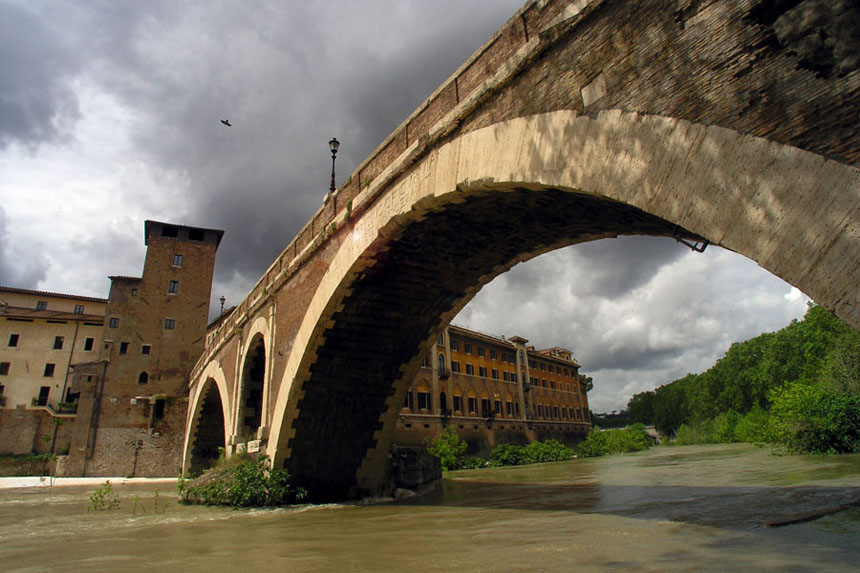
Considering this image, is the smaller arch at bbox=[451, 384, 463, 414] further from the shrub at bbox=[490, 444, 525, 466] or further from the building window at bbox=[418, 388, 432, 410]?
the shrub at bbox=[490, 444, 525, 466]

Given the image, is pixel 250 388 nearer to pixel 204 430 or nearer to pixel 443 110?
pixel 443 110

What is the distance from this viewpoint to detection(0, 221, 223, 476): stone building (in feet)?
104

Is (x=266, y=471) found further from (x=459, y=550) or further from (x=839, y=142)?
(x=839, y=142)

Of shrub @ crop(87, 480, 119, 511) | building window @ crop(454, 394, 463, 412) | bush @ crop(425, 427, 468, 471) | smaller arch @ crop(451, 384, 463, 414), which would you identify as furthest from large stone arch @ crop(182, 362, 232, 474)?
building window @ crop(454, 394, 463, 412)

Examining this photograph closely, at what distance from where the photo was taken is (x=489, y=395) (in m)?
37.9

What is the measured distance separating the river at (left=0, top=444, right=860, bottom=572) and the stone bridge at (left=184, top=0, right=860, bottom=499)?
2143mm

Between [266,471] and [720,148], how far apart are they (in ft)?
32.5

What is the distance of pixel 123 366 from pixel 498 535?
3481 cm

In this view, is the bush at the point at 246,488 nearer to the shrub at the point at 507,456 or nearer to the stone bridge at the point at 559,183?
the stone bridge at the point at 559,183

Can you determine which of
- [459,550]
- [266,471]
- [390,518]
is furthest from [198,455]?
[459,550]

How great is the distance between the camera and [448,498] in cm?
1020

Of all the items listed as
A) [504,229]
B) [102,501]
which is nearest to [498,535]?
[504,229]

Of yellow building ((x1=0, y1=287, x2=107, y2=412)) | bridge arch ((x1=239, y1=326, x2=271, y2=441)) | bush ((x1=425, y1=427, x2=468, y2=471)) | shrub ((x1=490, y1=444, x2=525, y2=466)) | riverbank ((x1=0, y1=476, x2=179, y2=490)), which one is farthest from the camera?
yellow building ((x1=0, y1=287, x2=107, y2=412))

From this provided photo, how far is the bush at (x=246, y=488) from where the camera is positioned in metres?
9.88
